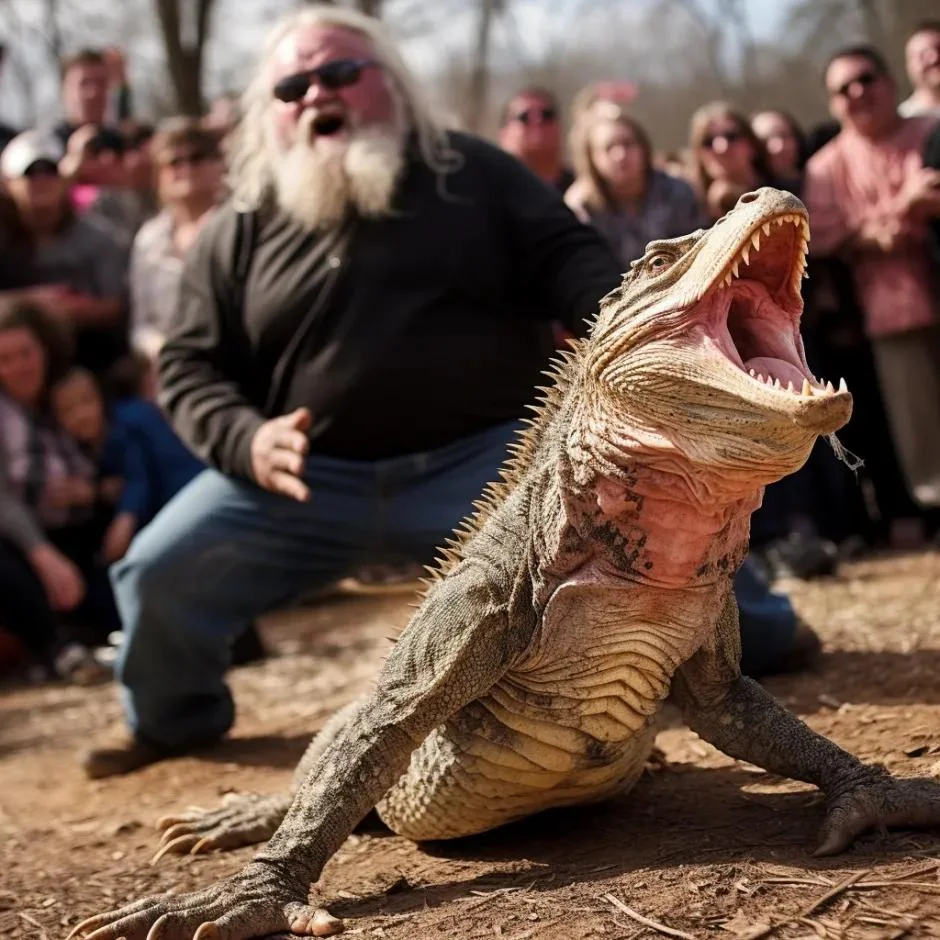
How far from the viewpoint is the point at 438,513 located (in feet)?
14.3

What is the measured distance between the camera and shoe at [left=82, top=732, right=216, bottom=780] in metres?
4.84

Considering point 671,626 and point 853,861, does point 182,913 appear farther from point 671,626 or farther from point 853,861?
point 853,861

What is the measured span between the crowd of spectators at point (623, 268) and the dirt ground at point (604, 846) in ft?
5.51

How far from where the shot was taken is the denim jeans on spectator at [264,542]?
14.6 feet

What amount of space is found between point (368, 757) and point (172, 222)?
584 centimetres

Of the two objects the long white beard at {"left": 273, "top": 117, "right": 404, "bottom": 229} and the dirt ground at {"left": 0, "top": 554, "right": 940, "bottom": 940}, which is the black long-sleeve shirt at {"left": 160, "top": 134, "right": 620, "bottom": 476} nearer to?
the long white beard at {"left": 273, "top": 117, "right": 404, "bottom": 229}

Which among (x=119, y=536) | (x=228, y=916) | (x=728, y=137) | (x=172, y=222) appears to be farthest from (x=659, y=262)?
(x=172, y=222)

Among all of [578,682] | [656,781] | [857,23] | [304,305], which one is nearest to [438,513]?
[304,305]

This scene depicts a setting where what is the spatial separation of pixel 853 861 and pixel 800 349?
1.11m

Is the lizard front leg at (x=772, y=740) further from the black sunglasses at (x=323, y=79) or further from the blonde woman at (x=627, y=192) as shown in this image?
the blonde woman at (x=627, y=192)

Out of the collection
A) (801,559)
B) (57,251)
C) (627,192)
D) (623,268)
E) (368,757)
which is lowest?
(801,559)

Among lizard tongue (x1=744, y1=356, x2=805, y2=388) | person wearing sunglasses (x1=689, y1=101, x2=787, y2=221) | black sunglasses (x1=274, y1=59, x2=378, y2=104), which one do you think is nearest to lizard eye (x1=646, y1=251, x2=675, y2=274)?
lizard tongue (x1=744, y1=356, x2=805, y2=388)

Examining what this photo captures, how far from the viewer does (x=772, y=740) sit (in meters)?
3.11

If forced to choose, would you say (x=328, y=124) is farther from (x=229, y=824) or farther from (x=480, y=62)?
(x=480, y=62)
